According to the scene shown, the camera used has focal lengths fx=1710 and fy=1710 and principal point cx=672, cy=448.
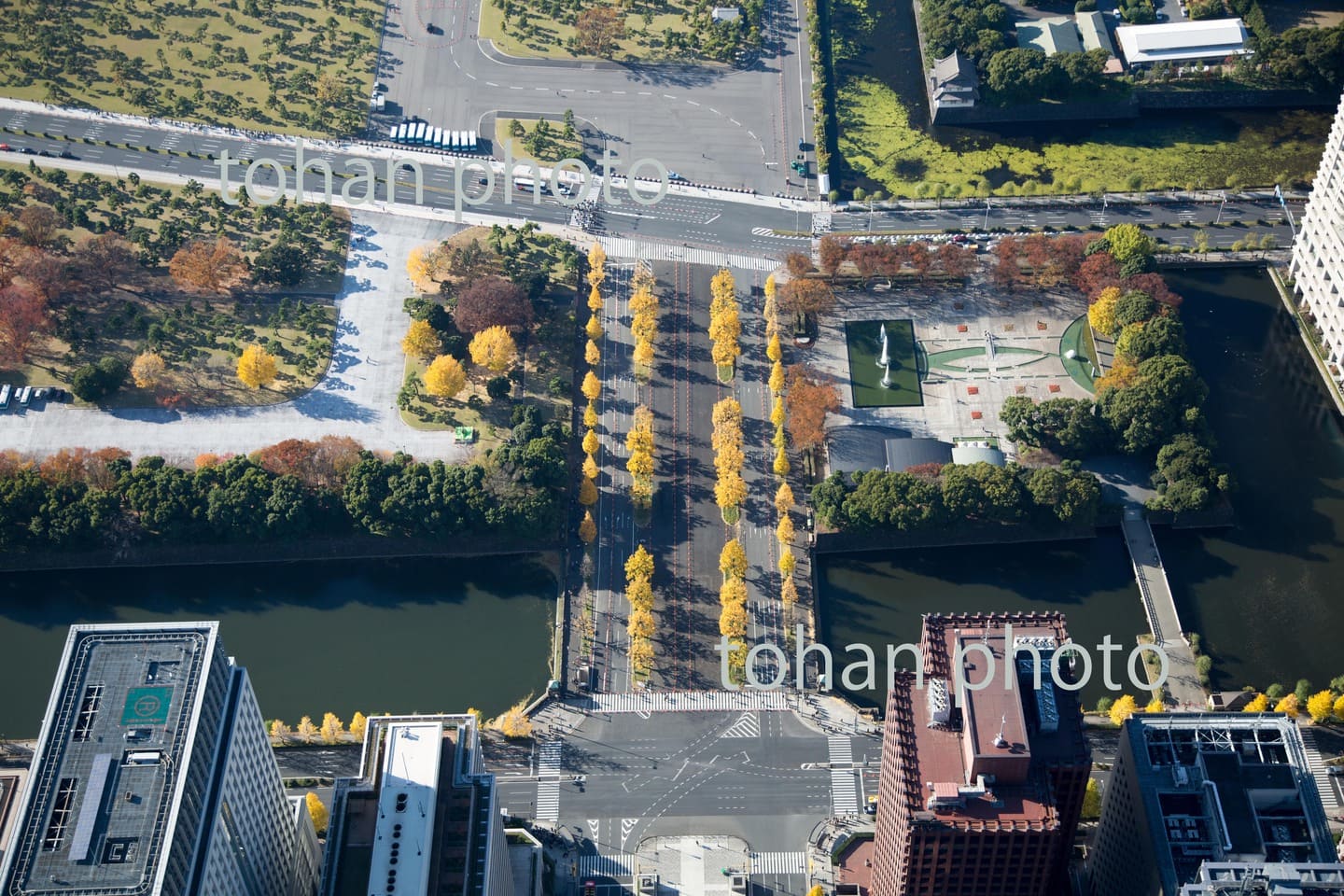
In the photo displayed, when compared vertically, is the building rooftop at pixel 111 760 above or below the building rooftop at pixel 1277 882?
above

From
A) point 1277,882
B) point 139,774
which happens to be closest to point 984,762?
point 1277,882

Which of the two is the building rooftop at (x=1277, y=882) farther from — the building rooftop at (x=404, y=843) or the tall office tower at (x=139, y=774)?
the tall office tower at (x=139, y=774)

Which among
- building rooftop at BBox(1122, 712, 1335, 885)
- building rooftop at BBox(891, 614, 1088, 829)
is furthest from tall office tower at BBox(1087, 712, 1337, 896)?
building rooftop at BBox(891, 614, 1088, 829)

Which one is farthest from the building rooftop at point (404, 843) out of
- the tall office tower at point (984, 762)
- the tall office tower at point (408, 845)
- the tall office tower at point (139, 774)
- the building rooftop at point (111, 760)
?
the tall office tower at point (984, 762)

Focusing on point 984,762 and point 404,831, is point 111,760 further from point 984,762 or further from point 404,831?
point 984,762

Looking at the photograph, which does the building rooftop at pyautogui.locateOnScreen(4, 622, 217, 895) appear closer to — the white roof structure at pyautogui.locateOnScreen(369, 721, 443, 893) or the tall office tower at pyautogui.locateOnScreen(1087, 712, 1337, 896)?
the white roof structure at pyautogui.locateOnScreen(369, 721, 443, 893)

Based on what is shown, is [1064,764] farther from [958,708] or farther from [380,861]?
[380,861]

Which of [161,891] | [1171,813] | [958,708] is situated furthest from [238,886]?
[1171,813]
